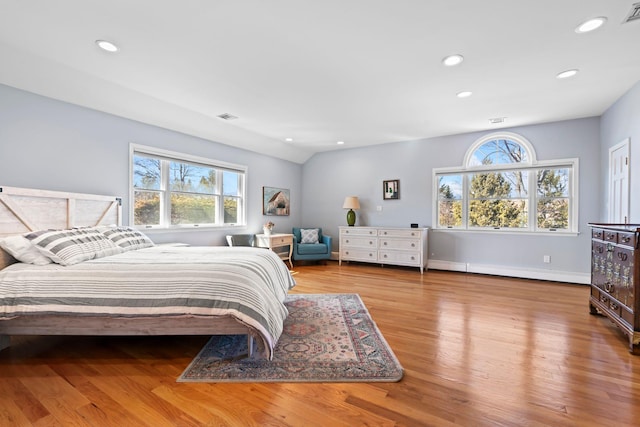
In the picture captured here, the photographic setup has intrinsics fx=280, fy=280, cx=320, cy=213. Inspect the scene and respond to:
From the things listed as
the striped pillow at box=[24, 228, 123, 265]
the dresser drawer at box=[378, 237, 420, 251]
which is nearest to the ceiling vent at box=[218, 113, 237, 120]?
the striped pillow at box=[24, 228, 123, 265]

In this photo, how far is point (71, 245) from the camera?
233cm

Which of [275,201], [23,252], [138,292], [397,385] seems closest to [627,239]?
[397,385]

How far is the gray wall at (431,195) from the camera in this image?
14.3 feet

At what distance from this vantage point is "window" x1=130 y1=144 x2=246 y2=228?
4117mm

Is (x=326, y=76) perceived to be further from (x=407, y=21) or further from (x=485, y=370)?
(x=485, y=370)

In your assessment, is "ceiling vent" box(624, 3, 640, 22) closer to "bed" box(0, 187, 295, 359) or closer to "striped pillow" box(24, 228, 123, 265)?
"bed" box(0, 187, 295, 359)

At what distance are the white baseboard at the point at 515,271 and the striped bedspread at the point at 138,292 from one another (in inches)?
167

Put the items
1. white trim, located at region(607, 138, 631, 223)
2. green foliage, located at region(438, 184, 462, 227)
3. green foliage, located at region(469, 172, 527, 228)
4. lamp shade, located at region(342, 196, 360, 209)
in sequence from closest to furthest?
white trim, located at region(607, 138, 631, 223) → green foliage, located at region(469, 172, 527, 228) → green foliage, located at region(438, 184, 462, 227) → lamp shade, located at region(342, 196, 360, 209)

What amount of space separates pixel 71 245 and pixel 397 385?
8.99 ft

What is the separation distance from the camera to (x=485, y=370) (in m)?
1.94

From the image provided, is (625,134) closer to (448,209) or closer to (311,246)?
(448,209)

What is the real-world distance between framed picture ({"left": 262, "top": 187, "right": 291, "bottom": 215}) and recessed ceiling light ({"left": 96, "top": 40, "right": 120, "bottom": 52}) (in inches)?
147

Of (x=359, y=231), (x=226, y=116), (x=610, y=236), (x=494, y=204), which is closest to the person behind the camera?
(x=610, y=236)

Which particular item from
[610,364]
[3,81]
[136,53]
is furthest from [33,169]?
[610,364]
